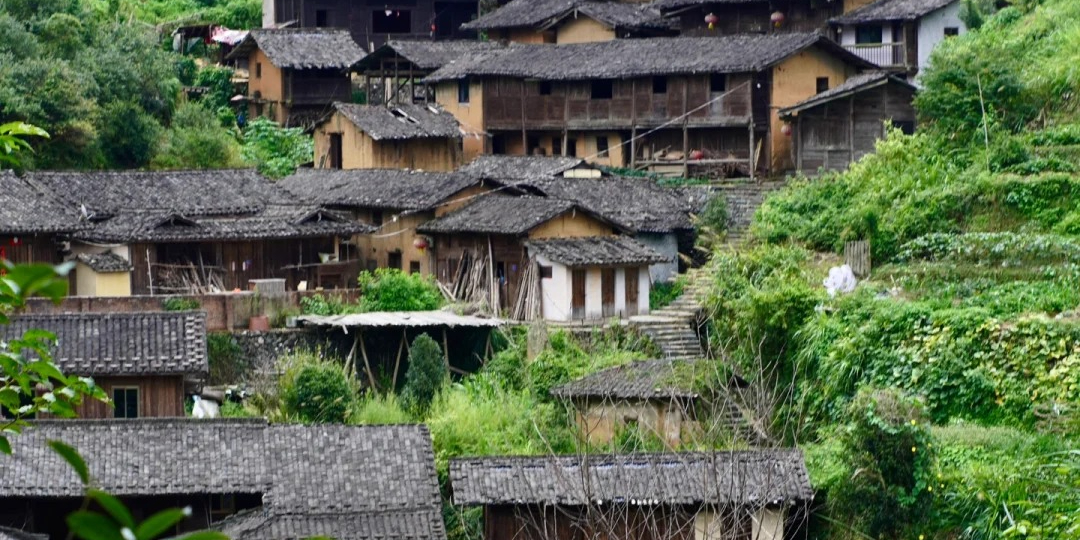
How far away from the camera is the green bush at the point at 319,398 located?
2698 cm

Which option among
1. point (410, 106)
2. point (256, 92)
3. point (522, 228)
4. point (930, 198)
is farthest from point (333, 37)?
point (930, 198)

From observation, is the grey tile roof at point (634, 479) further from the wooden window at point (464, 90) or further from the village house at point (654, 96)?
the wooden window at point (464, 90)

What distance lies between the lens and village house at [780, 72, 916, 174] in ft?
124

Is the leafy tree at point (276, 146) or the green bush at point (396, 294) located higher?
the leafy tree at point (276, 146)

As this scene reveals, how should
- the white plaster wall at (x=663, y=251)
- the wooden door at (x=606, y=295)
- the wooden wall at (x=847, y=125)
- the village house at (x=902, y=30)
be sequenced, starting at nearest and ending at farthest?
the wooden door at (x=606, y=295), the white plaster wall at (x=663, y=251), the wooden wall at (x=847, y=125), the village house at (x=902, y=30)

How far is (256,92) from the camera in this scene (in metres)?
49.0

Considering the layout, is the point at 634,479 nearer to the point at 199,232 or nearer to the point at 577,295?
the point at 577,295

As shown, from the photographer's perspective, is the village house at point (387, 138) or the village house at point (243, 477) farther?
the village house at point (387, 138)

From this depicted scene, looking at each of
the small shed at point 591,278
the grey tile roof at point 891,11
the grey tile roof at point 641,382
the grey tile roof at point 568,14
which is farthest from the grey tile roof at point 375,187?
the grey tile roof at point 891,11

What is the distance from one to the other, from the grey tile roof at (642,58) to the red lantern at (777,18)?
1.68 m

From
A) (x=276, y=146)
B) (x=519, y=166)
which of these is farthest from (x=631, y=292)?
(x=276, y=146)

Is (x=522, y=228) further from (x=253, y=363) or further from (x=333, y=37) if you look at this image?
(x=333, y=37)

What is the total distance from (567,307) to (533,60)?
12.2 meters

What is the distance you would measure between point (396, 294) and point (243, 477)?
1147cm
